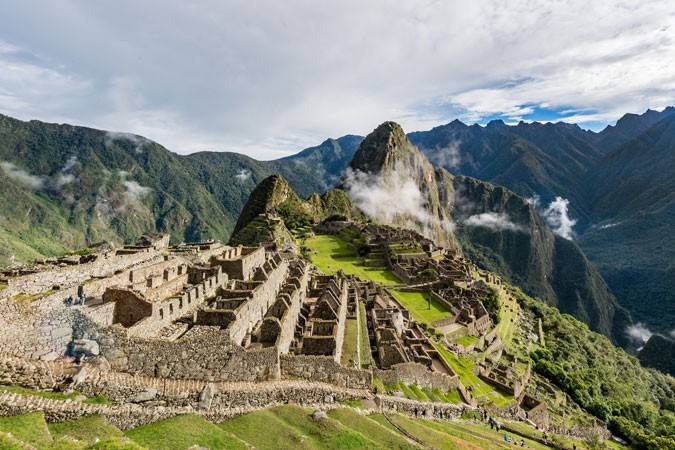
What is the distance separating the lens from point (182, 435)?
1170cm

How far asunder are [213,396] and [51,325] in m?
6.14

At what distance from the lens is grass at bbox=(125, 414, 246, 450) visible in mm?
11281

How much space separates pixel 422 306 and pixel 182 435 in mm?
50953

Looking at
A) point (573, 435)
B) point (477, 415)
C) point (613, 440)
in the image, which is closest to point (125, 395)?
point (477, 415)

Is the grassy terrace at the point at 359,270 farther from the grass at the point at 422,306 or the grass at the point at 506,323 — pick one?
the grass at the point at 506,323

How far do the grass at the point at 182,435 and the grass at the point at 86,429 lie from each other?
0.63 m

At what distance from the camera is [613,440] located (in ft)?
157

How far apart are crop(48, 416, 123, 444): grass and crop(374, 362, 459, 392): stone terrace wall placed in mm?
15924

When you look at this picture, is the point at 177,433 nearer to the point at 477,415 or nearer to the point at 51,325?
the point at 51,325

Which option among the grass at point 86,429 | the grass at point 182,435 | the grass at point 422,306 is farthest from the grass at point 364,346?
the grass at point 422,306

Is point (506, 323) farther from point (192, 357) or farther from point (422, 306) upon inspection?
point (192, 357)

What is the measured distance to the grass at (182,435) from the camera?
11281 mm

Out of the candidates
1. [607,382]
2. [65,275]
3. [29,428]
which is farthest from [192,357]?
[607,382]

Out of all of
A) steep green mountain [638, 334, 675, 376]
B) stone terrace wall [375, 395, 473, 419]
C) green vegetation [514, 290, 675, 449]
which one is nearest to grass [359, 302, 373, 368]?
stone terrace wall [375, 395, 473, 419]
